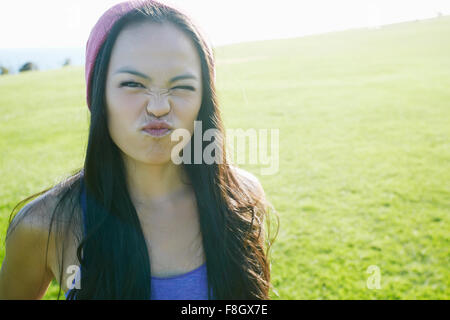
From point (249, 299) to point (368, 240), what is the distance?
12.3 ft

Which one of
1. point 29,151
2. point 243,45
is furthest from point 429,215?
point 243,45

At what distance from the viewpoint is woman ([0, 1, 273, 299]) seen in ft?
4.99

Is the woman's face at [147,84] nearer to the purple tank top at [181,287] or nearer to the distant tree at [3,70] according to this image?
the purple tank top at [181,287]

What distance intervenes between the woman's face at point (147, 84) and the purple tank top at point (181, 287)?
467 millimetres

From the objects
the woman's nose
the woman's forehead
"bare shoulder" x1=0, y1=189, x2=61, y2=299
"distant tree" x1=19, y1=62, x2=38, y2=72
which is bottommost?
"bare shoulder" x1=0, y1=189, x2=61, y2=299

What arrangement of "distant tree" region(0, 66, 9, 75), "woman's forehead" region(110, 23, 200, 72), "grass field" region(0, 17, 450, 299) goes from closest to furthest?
1. "woman's forehead" region(110, 23, 200, 72)
2. "grass field" region(0, 17, 450, 299)
3. "distant tree" region(0, 66, 9, 75)

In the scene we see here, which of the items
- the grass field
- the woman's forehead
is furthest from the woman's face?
the grass field

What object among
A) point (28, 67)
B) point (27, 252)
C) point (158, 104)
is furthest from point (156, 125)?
point (28, 67)

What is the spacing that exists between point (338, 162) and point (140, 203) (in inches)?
276

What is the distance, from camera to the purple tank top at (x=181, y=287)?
1.60m

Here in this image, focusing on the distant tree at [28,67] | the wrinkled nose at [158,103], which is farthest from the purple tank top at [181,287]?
the distant tree at [28,67]

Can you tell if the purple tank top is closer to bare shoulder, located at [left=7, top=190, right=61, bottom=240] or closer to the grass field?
bare shoulder, located at [left=7, top=190, right=61, bottom=240]

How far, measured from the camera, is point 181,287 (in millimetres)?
1608

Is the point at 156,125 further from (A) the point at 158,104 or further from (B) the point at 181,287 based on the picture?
(B) the point at 181,287
